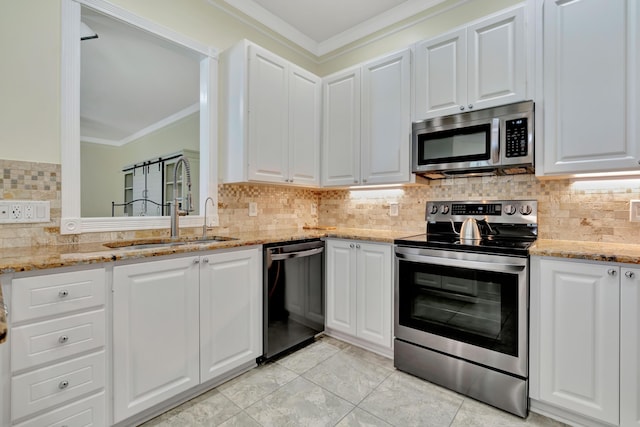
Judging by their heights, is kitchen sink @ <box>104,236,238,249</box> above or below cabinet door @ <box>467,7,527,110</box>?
below

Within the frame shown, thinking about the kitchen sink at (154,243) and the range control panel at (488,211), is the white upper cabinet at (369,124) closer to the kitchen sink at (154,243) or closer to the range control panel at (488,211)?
the range control panel at (488,211)

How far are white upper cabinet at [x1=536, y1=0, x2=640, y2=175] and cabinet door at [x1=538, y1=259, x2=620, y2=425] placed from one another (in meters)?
0.64

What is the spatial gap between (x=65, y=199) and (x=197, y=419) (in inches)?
56.9

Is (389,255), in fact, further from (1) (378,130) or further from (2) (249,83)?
(2) (249,83)

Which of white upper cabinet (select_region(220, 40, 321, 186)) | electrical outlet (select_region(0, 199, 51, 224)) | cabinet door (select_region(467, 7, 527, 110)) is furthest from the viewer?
white upper cabinet (select_region(220, 40, 321, 186))

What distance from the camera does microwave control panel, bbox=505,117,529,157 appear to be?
74.5 inches

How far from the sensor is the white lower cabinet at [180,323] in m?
1.50

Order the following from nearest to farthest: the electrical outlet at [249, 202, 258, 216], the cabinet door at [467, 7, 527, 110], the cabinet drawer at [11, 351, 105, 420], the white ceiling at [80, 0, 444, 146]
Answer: the cabinet drawer at [11, 351, 105, 420]
the cabinet door at [467, 7, 527, 110]
the white ceiling at [80, 0, 444, 146]
the electrical outlet at [249, 202, 258, 216]

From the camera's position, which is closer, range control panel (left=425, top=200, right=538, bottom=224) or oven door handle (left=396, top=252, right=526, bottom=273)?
oven door handle (left=396, top=252, right=526, bottom=273)

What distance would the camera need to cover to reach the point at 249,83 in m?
2.37

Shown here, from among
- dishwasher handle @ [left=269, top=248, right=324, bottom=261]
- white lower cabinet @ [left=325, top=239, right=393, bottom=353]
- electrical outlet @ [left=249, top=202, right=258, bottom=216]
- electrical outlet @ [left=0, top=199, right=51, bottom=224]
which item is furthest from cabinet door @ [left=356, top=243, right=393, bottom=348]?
electrical outlet @ [left=0, top=199, right=51, bottom=224]

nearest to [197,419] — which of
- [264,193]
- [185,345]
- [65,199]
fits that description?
[185,345]

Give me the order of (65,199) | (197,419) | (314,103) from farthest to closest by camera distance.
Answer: (314,103) < (65,199) < (197,419)

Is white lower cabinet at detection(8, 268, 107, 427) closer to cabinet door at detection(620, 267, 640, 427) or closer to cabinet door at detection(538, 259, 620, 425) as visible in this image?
cabinet door at detection(538, 259, 620, 425)
